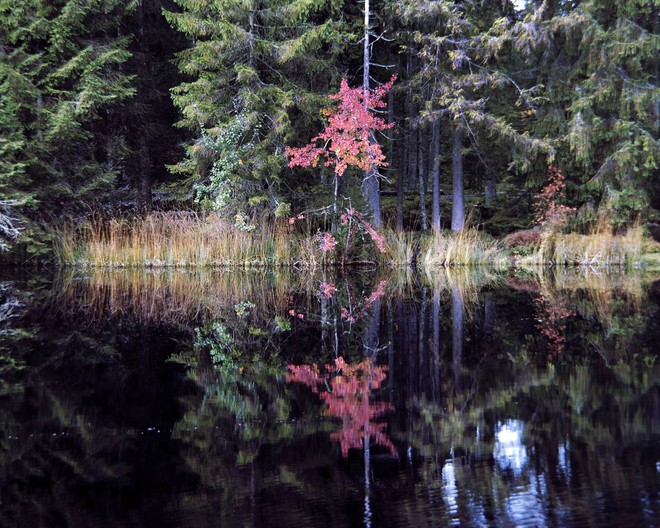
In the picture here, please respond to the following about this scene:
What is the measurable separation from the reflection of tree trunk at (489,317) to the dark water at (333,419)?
56mm

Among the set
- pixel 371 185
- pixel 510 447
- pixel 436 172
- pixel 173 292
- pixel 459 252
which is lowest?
pixel 510 447

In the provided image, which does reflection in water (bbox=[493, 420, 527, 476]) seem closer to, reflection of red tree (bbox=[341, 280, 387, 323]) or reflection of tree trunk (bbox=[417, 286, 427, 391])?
reflection of tree trunk (bbox=[417, 286, 427, 391])

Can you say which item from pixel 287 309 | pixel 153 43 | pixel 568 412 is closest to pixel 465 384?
pixel 568 412

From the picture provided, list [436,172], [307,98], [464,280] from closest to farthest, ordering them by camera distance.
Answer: [464,280]
[307,98]
[436,172]

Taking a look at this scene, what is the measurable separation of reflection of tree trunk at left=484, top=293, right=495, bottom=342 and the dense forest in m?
5.43

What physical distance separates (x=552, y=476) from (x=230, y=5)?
12903 millimetres

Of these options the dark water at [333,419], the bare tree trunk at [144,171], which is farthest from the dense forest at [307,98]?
the dark water at [333,419]

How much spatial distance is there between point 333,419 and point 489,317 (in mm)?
3951

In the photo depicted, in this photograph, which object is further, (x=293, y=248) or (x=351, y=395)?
(x=293, y=248)

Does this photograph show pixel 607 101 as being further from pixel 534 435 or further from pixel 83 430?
pixel 83 430

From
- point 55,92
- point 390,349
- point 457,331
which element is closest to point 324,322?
point 457,331

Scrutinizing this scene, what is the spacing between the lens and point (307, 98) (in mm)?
13844

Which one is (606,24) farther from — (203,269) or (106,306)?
(106,306)

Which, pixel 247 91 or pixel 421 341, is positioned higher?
pixel 247 91
